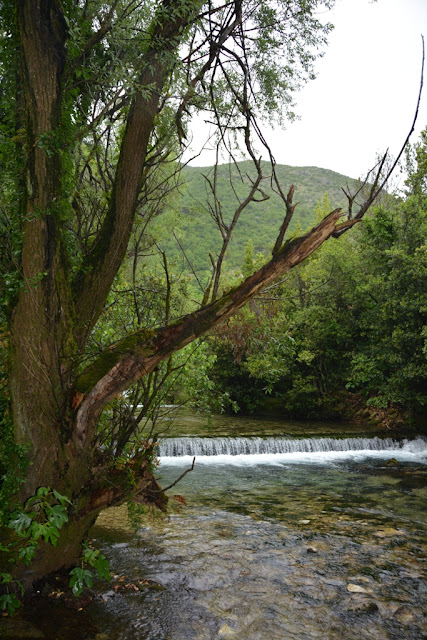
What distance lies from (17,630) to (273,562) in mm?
3206

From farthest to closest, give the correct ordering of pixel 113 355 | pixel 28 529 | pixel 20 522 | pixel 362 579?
pixel 362 579 < pixel 113 355 < pixel 28 529 < pixel 20 522

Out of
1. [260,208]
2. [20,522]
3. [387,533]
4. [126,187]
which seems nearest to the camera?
[20,522]

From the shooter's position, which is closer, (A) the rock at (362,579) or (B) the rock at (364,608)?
(B) the rock at (364,608)

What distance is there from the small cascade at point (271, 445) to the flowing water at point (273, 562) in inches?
96.9

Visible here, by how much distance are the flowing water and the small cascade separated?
→ 2.46 meters

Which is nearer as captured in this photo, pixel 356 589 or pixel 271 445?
pixel 356 589

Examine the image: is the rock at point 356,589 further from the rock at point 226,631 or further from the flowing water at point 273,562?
the rock at point 226,631

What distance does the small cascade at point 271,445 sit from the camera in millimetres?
14812

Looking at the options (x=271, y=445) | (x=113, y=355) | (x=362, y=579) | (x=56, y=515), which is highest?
(x=113, y=355)

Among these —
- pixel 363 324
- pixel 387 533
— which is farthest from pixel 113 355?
pixel 363 324

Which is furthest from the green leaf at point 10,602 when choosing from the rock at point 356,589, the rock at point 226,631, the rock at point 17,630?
the rock at point 356,589

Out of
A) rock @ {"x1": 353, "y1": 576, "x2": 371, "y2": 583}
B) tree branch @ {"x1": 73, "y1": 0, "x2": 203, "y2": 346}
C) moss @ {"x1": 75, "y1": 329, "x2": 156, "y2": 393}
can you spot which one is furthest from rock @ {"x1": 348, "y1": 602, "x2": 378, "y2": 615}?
tree branch @ {"x1": 73, "y1": 0, "x2": 203, "y2": 346}

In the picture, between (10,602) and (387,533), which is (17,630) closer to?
(10,602)

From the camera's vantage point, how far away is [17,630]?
3732 mm
